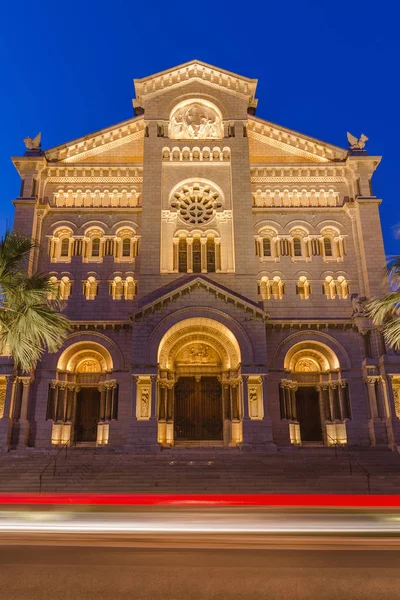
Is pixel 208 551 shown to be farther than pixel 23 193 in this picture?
No

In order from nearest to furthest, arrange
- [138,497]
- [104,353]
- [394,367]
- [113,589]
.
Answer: [113,589]
[138,497]
[394,367]
[104,353]

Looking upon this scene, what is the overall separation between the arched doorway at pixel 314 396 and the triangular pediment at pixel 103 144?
53.9 feet

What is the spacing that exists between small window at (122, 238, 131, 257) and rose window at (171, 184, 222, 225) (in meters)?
3.47

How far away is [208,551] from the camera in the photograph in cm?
747

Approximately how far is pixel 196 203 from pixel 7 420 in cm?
1618

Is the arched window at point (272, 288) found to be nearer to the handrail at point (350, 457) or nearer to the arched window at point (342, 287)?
the arched window at point (342, 287)

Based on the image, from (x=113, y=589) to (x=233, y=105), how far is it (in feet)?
101

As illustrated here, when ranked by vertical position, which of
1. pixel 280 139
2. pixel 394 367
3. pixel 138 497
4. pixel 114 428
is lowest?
pixel 138 497

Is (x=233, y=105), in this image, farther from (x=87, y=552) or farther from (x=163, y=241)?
(x=87, y=552)

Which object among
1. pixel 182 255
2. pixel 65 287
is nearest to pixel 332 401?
pixel 182 255

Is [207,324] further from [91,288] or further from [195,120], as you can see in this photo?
[195,120]

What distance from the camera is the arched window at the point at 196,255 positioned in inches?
1161

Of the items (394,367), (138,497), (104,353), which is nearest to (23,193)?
(104,353)

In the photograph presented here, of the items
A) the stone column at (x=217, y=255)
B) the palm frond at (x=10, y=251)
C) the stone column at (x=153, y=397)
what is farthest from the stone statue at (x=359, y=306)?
the palm frond at (x=10, y=251)
